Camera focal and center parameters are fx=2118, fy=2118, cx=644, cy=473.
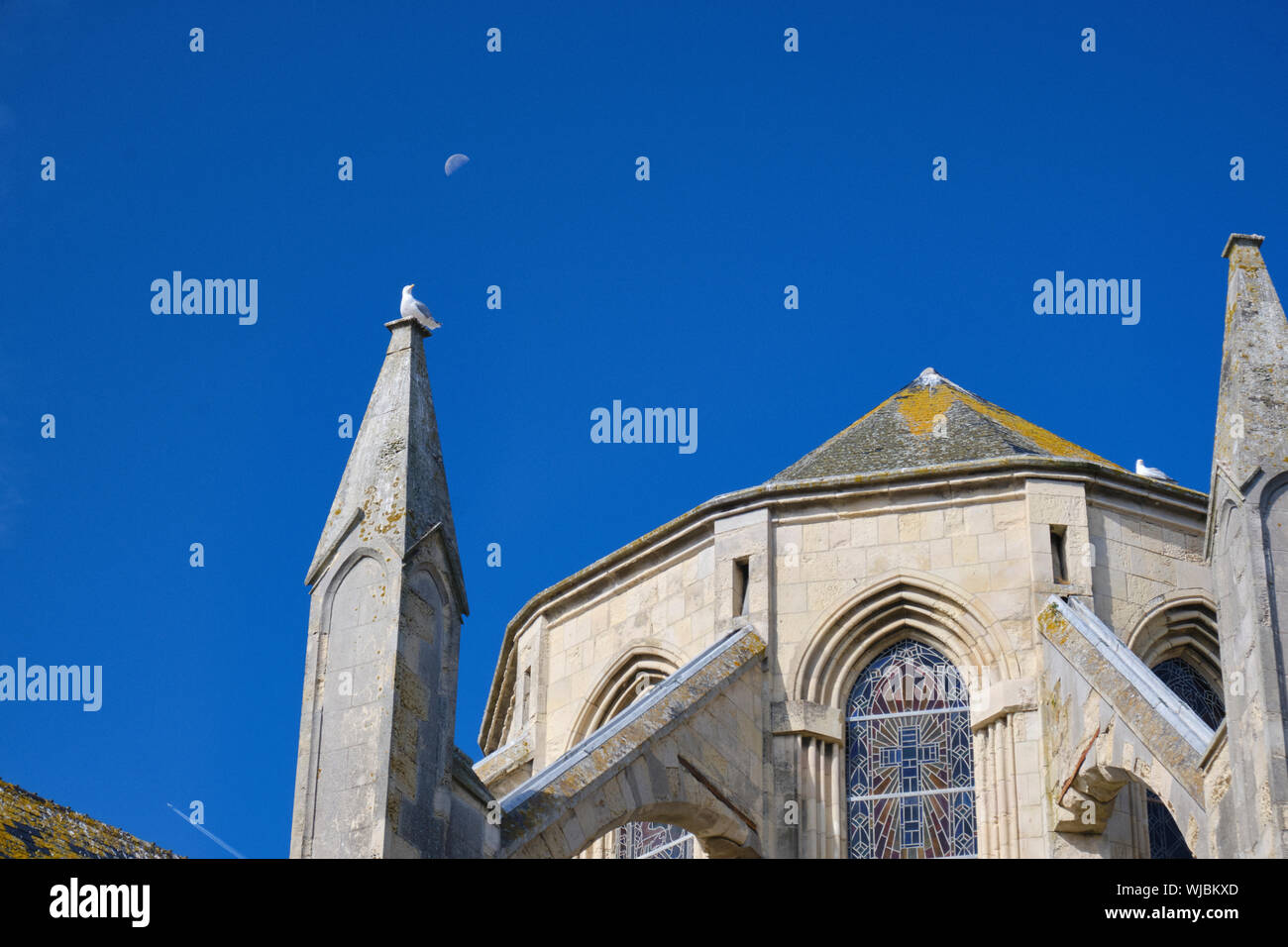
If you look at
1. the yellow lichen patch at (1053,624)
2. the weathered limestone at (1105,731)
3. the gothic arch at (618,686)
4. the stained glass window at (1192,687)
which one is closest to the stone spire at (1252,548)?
the weathered limestone at (1105,731)

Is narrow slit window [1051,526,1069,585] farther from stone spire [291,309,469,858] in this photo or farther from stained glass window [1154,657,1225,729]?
stone spire [291,309,469,858]

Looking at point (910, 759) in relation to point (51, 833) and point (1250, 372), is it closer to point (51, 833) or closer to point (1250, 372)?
point (1250, 372)

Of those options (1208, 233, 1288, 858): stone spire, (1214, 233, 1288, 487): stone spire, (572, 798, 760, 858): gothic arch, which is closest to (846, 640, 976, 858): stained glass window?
(572, 798, 760, 858): gothic arch

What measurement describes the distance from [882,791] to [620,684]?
3.79 meters

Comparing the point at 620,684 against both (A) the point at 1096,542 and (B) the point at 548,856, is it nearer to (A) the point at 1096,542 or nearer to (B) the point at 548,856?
(A) the point at 1096,542

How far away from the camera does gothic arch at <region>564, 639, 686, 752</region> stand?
2377cm

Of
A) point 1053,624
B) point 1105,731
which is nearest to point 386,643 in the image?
point 1105,731

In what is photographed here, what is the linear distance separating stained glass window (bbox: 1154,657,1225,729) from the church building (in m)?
0.03

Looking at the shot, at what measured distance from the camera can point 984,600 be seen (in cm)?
2173

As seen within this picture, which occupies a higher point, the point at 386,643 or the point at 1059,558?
the point at 1059,558

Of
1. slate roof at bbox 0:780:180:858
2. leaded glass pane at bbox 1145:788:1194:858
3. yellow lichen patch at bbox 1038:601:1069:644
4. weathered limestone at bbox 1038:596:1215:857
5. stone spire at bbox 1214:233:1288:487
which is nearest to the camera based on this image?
slate roof at bbox 0:780:180:858

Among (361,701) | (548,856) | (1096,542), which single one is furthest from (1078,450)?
(361,701)

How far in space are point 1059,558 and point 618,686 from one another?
17.4ft

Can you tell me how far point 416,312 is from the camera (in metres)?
16.6
